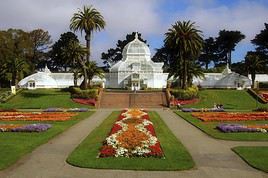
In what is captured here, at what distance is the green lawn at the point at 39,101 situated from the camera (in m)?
62.3

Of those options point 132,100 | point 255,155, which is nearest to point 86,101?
point 132,100

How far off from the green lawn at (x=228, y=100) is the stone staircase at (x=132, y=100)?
5.37 metres

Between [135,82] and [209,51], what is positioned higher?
[209,51]

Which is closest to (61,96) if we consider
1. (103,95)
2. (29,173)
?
(103,95)

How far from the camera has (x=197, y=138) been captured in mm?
26109

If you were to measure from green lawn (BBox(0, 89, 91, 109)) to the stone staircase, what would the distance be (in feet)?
15.6

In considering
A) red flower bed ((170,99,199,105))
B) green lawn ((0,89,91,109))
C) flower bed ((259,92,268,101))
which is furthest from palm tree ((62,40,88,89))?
flower bed ((259,92,268,101))

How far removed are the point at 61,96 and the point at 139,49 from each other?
1141 inches

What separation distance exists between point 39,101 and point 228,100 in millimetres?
26746

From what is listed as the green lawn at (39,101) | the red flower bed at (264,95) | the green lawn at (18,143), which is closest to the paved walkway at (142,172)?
the green lawn at (18,143)

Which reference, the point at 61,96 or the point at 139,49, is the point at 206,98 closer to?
the point at 61,96

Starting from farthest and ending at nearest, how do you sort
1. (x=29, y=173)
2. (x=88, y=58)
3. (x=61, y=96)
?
(x=88, y=58)
(x=61, y=96)
(x=29, y=173)

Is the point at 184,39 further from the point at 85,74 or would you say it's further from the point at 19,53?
the point at 19,53

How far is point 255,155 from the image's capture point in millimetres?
19625
